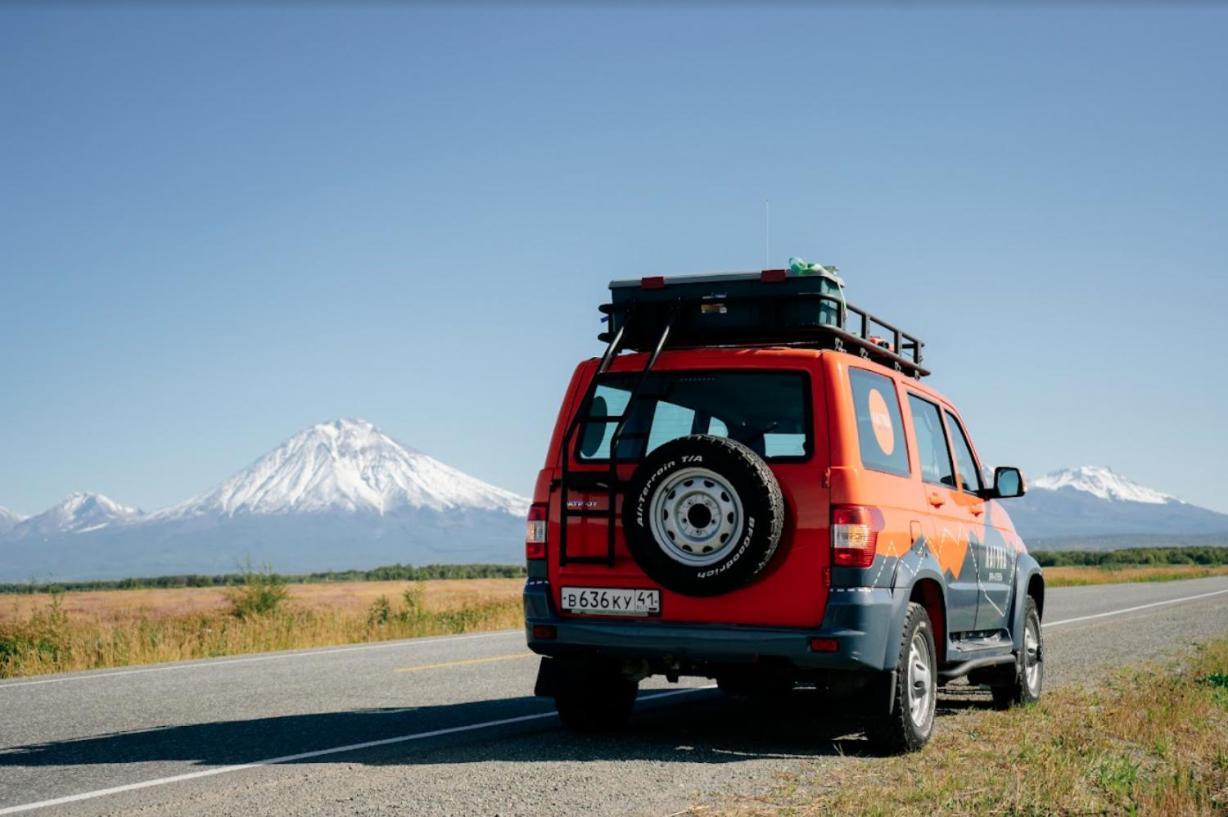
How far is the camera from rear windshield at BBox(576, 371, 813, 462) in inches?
285

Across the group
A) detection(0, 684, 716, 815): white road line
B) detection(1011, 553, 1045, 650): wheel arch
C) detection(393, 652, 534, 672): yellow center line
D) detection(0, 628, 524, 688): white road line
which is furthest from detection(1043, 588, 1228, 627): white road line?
detection(0, 684, 716, 815): white road line

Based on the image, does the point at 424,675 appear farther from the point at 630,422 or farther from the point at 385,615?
the point at 385,615

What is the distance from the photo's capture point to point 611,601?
23.8 feet

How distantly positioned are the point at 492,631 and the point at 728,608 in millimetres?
12337

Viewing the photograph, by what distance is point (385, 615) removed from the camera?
23.2m

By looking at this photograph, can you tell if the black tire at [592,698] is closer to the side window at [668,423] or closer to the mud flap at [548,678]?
the mud flap at [548,678]

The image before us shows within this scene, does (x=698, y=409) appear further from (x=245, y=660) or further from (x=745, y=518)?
(x=245, y=660)

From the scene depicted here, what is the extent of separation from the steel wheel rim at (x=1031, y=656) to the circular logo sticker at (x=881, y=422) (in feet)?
Result: 9.19

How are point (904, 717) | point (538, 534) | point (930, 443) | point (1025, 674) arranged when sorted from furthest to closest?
point (1025, 674)
point (930, 443)
point (538, 534)
point (904, 717)

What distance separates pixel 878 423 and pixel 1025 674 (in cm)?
309

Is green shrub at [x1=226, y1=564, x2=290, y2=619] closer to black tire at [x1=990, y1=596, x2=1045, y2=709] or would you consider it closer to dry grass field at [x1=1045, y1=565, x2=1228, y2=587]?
black tire at [x1=990, y1=596, x2=1045, y2=709]

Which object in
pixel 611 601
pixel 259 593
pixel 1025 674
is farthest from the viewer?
pixel 259 593

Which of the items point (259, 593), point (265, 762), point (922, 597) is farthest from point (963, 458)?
point (259, 593)

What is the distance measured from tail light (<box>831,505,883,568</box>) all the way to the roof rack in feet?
3.54
